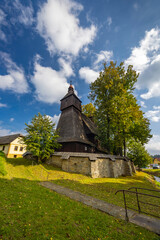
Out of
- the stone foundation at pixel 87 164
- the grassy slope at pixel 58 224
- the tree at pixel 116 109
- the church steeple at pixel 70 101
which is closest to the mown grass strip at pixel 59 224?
the grassy slope at pixel 58 224

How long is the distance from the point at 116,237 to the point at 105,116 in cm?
1836

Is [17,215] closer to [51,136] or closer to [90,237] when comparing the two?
[90,237]

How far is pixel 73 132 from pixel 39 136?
20.5 ft

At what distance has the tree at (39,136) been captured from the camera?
13.8 meters

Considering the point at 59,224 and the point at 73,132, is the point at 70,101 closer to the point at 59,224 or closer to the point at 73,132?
the point at 73,132

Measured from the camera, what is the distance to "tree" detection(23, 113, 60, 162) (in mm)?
13841

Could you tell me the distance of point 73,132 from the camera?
18.8m

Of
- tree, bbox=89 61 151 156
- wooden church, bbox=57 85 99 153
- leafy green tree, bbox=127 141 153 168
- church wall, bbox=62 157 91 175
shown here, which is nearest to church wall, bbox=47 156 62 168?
church wall, bbox=62 157 91 175

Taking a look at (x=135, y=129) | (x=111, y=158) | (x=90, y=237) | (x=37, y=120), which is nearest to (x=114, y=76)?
(x=135, y=129)

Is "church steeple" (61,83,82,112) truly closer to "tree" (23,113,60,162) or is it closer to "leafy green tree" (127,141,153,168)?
"tree" (23,113,60,162)

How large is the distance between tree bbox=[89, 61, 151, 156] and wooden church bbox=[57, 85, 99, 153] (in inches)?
132

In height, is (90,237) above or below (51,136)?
below

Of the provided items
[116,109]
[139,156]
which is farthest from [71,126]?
[139,156]

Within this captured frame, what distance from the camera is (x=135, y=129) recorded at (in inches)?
830
